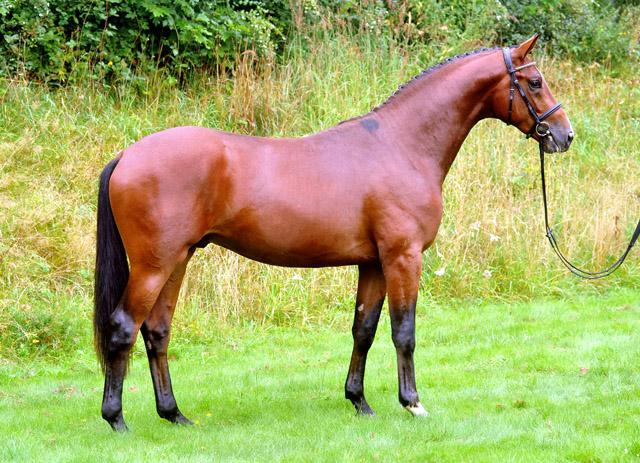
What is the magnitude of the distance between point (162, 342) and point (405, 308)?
4.94ft

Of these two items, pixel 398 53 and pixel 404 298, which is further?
pixel 398 53

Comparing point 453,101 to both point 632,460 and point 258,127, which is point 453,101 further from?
point 258,127

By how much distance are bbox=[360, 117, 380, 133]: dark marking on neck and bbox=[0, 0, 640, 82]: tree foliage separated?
489 centimetres

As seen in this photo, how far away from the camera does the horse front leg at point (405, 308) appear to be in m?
4.25

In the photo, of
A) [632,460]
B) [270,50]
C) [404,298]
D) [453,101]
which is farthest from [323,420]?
[270,50]

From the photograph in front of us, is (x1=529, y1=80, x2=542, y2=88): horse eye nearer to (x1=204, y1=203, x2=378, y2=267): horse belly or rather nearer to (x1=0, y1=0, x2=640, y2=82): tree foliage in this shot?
(x1=204, y1=203, x2=378, y2=267): horse belly

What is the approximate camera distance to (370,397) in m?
4.99

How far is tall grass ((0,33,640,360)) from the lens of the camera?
6715 millimetres

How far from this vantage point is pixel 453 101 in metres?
4.49

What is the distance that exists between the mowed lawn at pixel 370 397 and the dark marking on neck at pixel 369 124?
1.82 m

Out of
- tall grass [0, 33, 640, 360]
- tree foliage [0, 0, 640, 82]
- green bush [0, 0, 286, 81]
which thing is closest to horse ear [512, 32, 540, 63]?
tall grass [0, 33, 640, 360]

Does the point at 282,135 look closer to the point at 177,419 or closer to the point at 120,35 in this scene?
the point at 120,35

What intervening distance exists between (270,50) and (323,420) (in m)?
6.15

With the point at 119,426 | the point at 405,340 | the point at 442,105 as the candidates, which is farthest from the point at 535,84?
the point at 119,426
